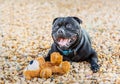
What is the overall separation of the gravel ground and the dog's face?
29cm

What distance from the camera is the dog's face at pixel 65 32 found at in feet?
12.3

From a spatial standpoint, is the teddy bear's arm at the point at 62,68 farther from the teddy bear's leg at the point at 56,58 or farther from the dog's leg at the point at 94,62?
the dog's leg at the point at 94,62

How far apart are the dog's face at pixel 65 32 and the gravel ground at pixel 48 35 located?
291 millimetres

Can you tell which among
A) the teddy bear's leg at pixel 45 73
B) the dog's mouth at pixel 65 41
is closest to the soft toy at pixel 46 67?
the teddy bear's leg at pixel 45 73

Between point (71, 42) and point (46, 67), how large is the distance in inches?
15.4

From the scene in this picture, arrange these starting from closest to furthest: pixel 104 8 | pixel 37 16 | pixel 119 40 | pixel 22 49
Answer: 1. pixel 22 49
2. pixel 119 40
3. pixel 37 16
4. pixel 104 8

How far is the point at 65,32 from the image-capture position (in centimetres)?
374

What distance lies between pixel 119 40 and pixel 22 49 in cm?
137

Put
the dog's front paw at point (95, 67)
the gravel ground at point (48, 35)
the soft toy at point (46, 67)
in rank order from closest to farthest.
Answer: the soft toy at point (46, 67), the gravel ground at point (48, 35), the dog's front paw at point (95, 67)

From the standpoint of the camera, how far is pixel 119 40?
5.01 m

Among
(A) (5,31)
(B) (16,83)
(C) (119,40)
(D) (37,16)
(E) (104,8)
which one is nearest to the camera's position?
(B) (16,83)

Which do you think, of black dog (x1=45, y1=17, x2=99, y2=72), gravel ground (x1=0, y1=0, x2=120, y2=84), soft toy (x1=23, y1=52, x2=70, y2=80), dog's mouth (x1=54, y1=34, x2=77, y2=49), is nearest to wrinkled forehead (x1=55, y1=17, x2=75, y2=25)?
black dog (x1=45, y1=17, x2=99, y2=72)

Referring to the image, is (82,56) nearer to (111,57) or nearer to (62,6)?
(111,57)

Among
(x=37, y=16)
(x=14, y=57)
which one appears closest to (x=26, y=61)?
(x=14, y=57)
